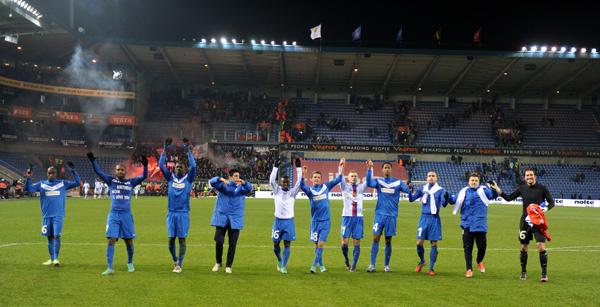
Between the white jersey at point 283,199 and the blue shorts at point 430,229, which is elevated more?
the white jersey at point 283,199

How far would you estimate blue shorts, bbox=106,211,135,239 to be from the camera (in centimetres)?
966

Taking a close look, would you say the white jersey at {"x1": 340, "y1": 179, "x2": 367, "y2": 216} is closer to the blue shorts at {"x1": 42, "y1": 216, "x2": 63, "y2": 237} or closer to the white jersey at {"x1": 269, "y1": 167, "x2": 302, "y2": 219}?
the white jersey at {"x1": 269, "y1": 167, "x2": 302, "y2": 219}

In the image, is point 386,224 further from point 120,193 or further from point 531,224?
point 120,193

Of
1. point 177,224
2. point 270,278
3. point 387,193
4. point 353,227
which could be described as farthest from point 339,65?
point 270,278

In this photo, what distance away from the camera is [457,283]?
30.3 ft

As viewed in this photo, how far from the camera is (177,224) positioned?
998 cm

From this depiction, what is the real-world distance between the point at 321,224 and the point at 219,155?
155 ft

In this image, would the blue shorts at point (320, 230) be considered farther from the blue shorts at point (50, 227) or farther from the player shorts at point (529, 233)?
the blue shorts at point (50, 227)

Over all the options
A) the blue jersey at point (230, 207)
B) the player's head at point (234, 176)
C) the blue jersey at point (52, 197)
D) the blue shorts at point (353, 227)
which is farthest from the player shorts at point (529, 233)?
the blue jersey at point (52, 197)

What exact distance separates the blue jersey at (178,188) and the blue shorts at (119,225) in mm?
931

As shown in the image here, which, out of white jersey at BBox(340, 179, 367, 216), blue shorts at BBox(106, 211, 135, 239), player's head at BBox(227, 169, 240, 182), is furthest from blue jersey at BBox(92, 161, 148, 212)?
white jersey at BBox(340, 179, 367, 216)

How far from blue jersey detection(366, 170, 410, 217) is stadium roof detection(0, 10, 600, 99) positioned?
138ft

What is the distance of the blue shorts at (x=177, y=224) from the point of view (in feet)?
32.5

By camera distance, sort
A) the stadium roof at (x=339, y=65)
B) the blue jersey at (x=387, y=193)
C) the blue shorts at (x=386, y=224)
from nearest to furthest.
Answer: the blue shorts at (x=386, y=224) < the blue jersey at (x=387, y=193) < the stadium roof at (x=339, y=65)
